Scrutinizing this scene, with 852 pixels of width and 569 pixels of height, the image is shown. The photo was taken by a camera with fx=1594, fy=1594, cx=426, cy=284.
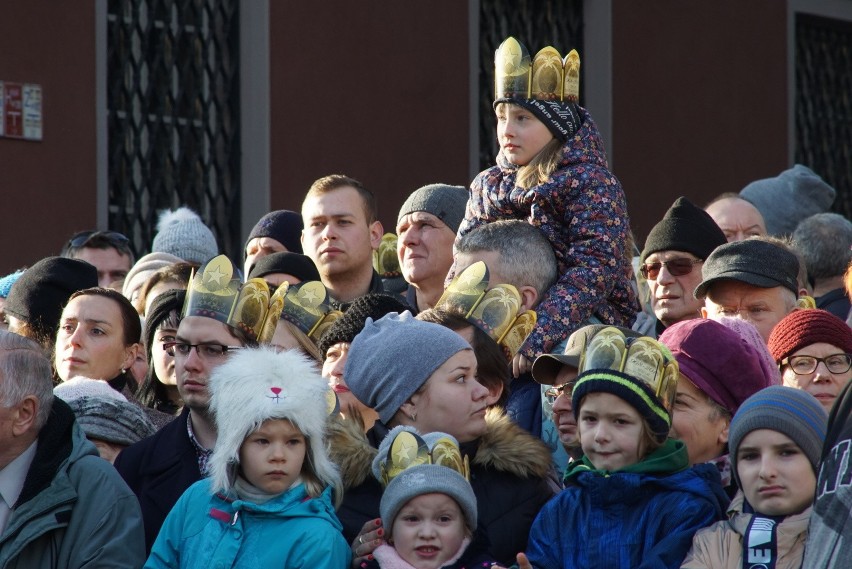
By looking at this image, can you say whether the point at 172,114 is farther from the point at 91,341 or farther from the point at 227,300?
the point at 227,300

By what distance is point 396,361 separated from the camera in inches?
192

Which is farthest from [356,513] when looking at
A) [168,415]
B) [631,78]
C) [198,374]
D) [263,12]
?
[631,78]

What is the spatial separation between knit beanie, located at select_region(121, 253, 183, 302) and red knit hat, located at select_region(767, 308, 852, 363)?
304 centimetres

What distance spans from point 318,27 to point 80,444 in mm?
6165

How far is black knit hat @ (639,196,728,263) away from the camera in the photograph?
622 cm

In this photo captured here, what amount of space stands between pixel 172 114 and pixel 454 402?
580 cm

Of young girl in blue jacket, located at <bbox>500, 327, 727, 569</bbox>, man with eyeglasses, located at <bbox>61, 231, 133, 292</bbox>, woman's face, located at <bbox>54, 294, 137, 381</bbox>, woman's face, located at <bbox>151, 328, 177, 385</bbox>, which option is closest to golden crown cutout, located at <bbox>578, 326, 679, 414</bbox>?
young girl in blue jacket, located at <bbox>500, 327, 727, 569</bbox>

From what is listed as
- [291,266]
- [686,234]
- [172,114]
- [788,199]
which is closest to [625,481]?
[686,234]

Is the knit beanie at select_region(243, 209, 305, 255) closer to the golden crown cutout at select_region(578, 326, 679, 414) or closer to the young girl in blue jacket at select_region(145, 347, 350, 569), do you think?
the young girl in blue jacket at select_region(145, 347, 350, 569)

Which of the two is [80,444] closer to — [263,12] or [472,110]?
[263,12]

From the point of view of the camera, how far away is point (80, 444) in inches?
185

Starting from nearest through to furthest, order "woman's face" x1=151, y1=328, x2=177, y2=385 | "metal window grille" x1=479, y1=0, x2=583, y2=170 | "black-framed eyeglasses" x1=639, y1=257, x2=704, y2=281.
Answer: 1. "woman's face" x1=151, y1=328, x2=177, y2=385
2. "black-framed eyeglasses" x1=639, y1=257, x2=704, y2=281
3. "metal window grille" x1=479, y1=0, x2=583, y2=170

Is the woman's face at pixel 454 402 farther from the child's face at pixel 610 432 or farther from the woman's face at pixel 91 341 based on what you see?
the woman's face at pixel 91 341

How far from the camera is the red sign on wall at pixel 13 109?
9.21m
